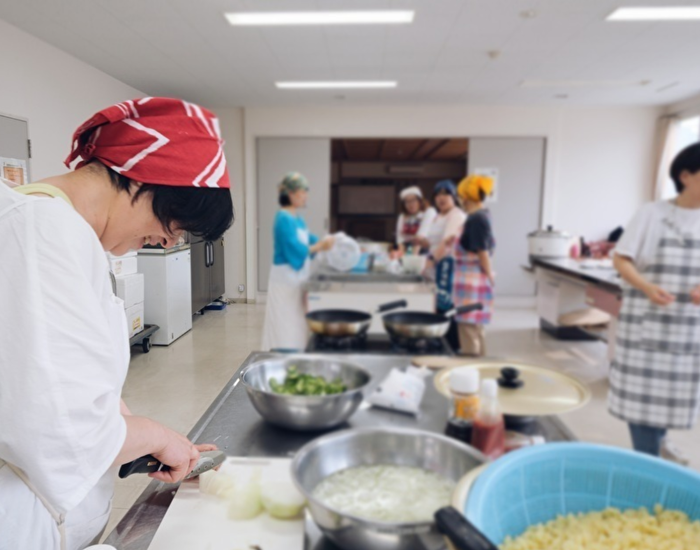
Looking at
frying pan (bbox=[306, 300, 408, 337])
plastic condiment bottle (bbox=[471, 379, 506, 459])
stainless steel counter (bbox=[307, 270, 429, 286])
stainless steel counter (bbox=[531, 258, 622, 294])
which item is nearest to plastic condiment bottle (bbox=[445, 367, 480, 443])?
plastic condiment bottle (bbox=[471, 379, 506, 459])

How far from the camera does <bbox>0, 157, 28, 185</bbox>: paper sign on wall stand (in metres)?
0.30

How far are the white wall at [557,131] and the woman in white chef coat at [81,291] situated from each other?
4575 mm

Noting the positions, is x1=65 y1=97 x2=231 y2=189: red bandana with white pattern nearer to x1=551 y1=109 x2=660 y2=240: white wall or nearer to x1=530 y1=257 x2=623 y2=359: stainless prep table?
x1=530 y1=257 x2=623 y2=359: stainless prep table

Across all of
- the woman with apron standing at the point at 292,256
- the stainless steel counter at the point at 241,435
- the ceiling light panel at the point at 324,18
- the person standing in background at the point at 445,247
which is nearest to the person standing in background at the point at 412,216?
the person standing in background at the point at 445,247

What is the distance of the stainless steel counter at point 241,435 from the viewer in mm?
397

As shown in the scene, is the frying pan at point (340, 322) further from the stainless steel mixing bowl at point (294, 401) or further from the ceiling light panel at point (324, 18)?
the ceiling light panel at point (324, 18)

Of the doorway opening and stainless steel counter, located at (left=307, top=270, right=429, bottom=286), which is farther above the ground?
the doorway opening

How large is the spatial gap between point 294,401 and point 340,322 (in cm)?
65

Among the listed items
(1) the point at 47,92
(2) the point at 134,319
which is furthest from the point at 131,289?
(1) the point at 47,92

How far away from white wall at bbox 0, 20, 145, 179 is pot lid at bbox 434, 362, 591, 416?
22.7 inches

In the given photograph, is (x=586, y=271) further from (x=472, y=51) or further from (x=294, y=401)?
(x=294, y=401)

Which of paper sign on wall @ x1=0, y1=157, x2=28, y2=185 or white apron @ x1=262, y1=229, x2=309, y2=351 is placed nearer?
paper sign on wall @ x1=0, y1=157, x2=28, y2=185

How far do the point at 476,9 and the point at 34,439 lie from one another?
2.80 m

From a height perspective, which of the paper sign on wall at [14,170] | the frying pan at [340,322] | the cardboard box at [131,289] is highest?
the paper sign on wall at [14,170]
